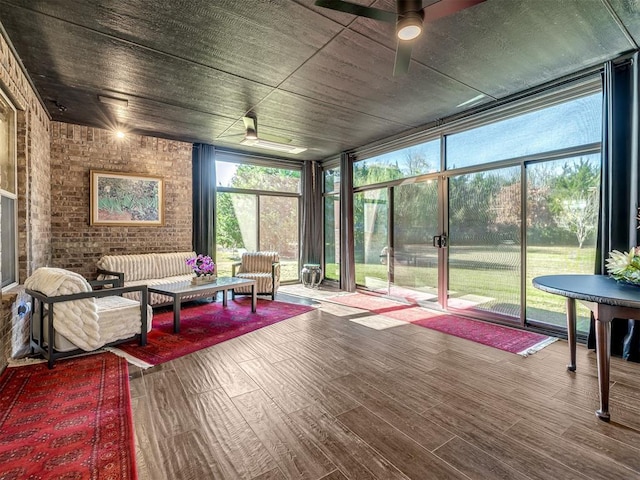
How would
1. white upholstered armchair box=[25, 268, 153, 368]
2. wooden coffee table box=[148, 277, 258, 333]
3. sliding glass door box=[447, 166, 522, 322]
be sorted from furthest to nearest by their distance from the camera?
1. sliding glass door box=[447, 166, 522, 322]
2. wooden coffee table box=[148, 277, 258, 333]
3. white upholstered armchair box=[25, 268, 153, 368]

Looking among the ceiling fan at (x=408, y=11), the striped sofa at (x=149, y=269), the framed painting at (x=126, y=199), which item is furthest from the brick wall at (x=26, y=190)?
the ceiling fan at (x=408, y=11)

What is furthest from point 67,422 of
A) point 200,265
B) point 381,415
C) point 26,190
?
point 26,190

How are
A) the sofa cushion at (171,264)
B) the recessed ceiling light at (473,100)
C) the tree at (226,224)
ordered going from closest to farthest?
the recessed ceiling light at (473,100), the sofa cushion at (171,264), the tree at (226,224)

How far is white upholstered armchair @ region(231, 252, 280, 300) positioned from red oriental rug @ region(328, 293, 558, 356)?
110 centimetres

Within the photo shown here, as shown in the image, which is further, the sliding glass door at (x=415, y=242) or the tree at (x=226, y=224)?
the tree at (x=226, y=224)

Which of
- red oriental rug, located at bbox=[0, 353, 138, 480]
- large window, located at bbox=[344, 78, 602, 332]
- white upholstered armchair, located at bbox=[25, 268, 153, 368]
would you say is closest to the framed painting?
white upholstered armchair, located at bbox=[25, 268, 153, 368]

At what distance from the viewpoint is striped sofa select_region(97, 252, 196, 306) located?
4.81 meters

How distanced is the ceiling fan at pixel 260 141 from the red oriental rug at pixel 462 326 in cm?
302

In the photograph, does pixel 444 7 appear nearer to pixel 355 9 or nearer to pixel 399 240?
pixel 355 9

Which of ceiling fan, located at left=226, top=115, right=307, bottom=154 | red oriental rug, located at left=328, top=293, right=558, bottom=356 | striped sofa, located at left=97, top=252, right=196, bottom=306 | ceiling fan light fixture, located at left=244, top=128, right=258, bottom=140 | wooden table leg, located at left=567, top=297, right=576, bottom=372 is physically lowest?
red oriental rug, located at left=328, top=293, right=558, bottom=356

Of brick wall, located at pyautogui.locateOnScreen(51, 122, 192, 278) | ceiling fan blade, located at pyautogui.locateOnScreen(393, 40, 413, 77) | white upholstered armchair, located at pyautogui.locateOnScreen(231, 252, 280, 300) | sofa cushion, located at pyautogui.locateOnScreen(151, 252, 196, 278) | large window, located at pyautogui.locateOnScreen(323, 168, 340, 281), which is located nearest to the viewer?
ceiling fan blade, located at pyautogui.locateOnScreen(393, 40, 413, 77)

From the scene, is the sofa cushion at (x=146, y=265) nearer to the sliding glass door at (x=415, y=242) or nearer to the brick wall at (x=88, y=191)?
the brick wall at (x=88, y=191)

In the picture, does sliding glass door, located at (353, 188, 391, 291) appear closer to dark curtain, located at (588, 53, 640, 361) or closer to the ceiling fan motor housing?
dark curtain, located at (588, 53, 640, 361)

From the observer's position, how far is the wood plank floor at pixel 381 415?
165cm
